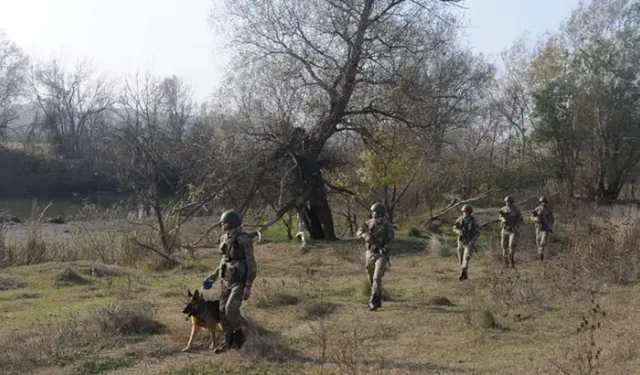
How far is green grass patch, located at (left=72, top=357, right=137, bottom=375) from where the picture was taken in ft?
27.5

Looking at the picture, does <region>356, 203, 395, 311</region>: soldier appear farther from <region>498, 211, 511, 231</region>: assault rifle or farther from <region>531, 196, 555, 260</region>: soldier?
<region>531, 196, 555, 260</region>: soldier

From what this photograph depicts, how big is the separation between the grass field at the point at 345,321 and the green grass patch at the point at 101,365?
0.02 metres

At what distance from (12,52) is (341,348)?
58241mm

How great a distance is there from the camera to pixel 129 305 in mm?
10617

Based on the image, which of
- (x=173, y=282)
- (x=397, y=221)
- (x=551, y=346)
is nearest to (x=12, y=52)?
(x=397, y=221)

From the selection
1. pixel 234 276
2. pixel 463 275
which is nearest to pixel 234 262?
pixel 234 276

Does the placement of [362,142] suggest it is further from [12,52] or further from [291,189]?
[12,52]

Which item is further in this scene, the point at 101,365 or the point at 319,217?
the point at 319,217

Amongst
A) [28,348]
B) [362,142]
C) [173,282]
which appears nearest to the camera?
[28,348]

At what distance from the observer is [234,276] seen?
9.10 meters

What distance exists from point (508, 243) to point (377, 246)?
619 centimetres

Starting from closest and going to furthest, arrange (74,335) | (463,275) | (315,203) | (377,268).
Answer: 1. (74,335)
2. (377,268)
3. (463,275)
4. (315,203)

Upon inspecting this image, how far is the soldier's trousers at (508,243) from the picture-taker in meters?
16.8

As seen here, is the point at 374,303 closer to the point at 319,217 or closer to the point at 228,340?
the point at 228,340
